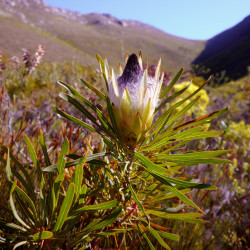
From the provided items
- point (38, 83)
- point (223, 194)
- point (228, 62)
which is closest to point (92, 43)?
point (228, 62)

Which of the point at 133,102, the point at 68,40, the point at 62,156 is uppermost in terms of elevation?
the point at 68,40

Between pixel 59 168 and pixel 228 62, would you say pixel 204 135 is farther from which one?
pixel 228 62

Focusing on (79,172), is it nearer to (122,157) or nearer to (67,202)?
(67,202)

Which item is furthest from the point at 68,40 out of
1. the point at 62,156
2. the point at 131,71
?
the point at 62,156

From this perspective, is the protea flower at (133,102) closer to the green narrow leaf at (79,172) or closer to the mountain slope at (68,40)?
the green narrow leaf at (79,172)

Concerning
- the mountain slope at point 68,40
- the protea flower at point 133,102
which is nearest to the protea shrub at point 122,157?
the protea flower at point 133,102

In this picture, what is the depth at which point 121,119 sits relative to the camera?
62cm

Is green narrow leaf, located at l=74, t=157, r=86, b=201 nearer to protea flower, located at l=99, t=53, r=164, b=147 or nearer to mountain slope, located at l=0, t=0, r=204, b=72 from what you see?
protea flower, located at l=99, t=53, r=164, b=147

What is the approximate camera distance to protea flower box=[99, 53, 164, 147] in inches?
23.3

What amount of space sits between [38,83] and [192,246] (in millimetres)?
5465

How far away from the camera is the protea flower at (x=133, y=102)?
591 mm

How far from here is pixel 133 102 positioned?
0.61m

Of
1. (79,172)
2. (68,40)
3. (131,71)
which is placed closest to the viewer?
(79,172)

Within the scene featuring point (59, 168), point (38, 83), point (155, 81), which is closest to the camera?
point (59, 168)
